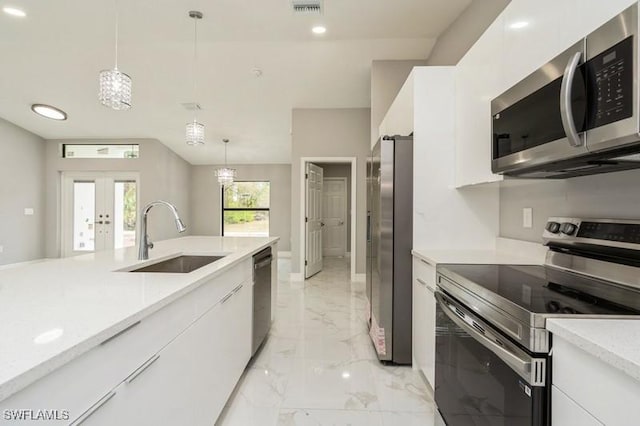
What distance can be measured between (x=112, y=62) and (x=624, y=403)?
5.67 m

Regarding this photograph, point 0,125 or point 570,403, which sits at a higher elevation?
point 0,125

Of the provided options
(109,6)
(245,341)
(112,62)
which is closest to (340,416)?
(245,341)

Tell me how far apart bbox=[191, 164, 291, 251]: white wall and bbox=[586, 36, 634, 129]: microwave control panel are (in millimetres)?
7642

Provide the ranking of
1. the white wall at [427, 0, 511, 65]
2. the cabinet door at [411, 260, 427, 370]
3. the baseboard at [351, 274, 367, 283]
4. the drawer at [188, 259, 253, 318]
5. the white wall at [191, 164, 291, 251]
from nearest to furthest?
1. the drawer at [188, 259, 253, 318]
2. the cabinet door at [411, 260, 427, 370]
3. the white wall at [427, 0, 511, 65]
4. the baseboard at [351, 274, 367, 283]
5. the white wall at [191, 164, 291, 251]

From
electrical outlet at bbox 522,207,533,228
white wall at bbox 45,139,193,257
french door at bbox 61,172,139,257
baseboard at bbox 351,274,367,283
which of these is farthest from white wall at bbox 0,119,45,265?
electrical outlet at bbox 522,207,533,228

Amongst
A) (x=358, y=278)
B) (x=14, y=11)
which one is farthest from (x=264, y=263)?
(x=14, y=11)

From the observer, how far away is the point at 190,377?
1292mm

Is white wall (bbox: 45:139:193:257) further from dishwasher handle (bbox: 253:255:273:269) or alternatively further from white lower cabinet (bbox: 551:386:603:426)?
white lower cabinet (bbox: 551:386:603:426)

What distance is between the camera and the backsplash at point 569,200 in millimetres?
1301

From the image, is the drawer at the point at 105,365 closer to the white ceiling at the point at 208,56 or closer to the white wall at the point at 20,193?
the white ceiling at the point at 208,56

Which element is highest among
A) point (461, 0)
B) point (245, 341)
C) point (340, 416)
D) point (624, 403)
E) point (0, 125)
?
point (461, 0)

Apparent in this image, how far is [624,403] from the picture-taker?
0.64 m

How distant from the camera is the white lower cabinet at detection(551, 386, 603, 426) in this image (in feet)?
2.40

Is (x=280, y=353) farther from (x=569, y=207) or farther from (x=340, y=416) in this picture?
(x=569, y=207)
